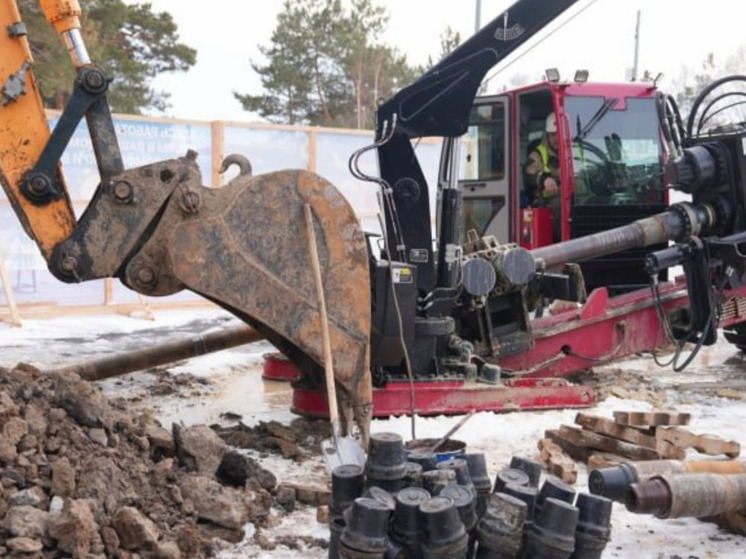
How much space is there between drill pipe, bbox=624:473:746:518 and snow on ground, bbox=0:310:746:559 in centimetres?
18

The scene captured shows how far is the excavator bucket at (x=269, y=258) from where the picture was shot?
458 centimetres

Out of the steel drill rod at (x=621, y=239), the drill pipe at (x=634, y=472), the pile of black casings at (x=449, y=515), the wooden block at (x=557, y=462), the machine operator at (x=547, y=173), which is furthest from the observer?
the machine operator at (x=547, y=173)

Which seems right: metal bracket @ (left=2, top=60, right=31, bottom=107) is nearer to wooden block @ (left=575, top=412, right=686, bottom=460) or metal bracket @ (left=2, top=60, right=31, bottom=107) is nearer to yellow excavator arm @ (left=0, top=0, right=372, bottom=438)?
yellow excavator arm @ (left=0, top=0, right=372, bottom=438)

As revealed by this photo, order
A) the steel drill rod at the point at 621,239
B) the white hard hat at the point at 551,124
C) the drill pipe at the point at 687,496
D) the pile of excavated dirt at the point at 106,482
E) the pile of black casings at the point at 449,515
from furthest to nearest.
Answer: the white hard hat at the point at 551,124, the steel drill rod at the point at 621,239, the drill pipe at the point at 687,496, the pile of excavated dirt at the point at 106,482, the pile of black casings at the point at 449,515

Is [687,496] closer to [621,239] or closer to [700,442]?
[700,442]

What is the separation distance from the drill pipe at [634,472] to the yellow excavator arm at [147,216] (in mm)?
1526

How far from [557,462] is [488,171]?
3.99m

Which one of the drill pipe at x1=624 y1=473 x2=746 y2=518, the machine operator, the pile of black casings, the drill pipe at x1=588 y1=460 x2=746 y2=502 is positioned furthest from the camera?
the machine operator

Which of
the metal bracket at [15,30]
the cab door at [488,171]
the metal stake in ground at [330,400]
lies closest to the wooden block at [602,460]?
the metal stake in ground at [330,400]

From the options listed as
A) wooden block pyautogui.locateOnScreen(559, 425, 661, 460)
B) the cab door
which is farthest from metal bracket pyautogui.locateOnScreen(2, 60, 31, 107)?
the cab door

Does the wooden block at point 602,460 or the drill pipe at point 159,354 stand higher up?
the drill pipe at point 159,354

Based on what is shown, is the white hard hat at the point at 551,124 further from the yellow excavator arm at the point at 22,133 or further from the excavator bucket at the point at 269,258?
the yellow excavator arm at the point at 22,133

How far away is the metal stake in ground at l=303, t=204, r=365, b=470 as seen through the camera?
4.46 metres

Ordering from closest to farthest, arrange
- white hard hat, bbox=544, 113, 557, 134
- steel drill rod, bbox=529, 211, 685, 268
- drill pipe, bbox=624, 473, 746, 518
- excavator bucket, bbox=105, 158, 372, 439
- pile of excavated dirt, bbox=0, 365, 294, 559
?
pile of excavated dirt, bbox=0, 365, 294, 559 < drill pipe, bbox=624, 473, 746, 518 < excavator bucket, bbox=105, 158, 372, 439 < steel drill rod, bbox=529, 211, 685, 268 < white hard hat, bbox=544, 113, 557, 134
